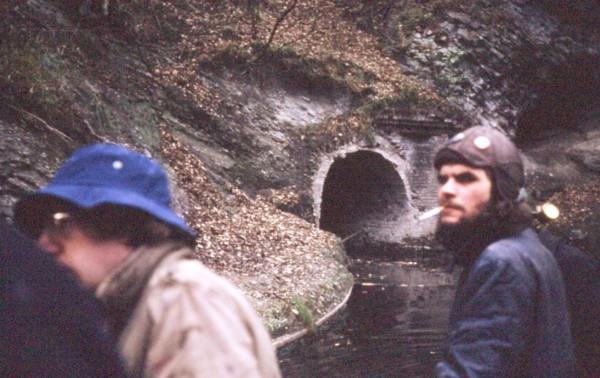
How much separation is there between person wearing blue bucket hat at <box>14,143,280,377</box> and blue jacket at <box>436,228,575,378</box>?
3.46 ft

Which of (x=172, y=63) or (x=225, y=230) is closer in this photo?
(x=225, y=230)

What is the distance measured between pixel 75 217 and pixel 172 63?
577 inches

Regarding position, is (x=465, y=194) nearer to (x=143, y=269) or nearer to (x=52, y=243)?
(x=143, y=269)

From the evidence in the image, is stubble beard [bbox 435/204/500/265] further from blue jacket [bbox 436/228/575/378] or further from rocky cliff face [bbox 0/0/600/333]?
rocky cliff face [bbox 0/0/600/333]

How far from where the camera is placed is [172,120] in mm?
14492

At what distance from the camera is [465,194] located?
2822mm

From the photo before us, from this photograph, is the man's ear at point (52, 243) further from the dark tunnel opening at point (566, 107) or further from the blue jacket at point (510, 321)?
the dark tunnel opening at point (566, 107)

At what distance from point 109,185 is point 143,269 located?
23 centimetres

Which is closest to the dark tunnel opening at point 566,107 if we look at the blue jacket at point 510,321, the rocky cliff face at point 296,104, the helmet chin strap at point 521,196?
the rocky cliff face at point 296,104

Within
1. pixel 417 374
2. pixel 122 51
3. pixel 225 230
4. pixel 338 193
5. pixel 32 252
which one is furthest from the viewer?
pixel 338 193

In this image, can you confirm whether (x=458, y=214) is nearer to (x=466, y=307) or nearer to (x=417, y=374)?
(x=466, y=307)

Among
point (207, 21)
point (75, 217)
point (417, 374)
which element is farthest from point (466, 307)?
point (207, 21)

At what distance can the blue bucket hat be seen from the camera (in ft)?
5.67

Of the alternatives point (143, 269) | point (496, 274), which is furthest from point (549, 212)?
point (143, 269)
